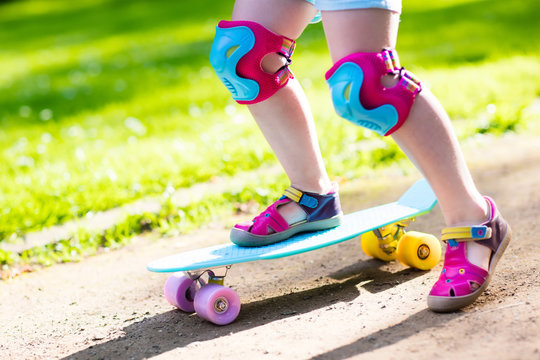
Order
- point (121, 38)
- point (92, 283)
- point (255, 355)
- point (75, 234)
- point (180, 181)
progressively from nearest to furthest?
point (255, 355)
point (92, 283)
point (75, 234)
point (180, 181)
point (121, 38)

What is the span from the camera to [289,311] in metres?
2.35

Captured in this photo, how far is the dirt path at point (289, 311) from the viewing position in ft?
6.24

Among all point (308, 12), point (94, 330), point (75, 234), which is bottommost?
point (94, 330)

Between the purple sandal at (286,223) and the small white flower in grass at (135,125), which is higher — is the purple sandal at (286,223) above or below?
below

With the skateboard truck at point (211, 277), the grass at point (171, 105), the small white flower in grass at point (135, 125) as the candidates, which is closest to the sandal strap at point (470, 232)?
the skateboard truck at point (211, 277)

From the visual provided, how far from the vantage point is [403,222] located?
2750 mm

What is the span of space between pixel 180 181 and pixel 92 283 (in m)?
1.35

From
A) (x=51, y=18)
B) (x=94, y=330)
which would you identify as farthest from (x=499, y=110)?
(x=51, y=18)

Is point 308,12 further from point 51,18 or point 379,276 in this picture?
point 51,18

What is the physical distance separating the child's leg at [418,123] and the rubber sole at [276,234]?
0.62m

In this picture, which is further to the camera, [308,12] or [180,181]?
[180,181]

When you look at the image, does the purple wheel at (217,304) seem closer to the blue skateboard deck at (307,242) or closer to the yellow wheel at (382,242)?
the blue skateboard deck at (307,242)

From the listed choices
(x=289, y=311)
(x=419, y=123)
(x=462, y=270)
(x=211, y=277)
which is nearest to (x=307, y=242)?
(x=289, y=311)

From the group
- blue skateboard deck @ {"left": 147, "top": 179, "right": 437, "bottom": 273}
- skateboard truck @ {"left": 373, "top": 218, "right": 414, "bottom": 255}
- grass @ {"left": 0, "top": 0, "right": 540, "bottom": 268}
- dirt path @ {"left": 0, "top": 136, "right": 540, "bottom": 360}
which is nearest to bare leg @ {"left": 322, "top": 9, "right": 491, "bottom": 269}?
dirt path @ {"left": 0, "top": 136, "right": 540, "bottom": 360}
